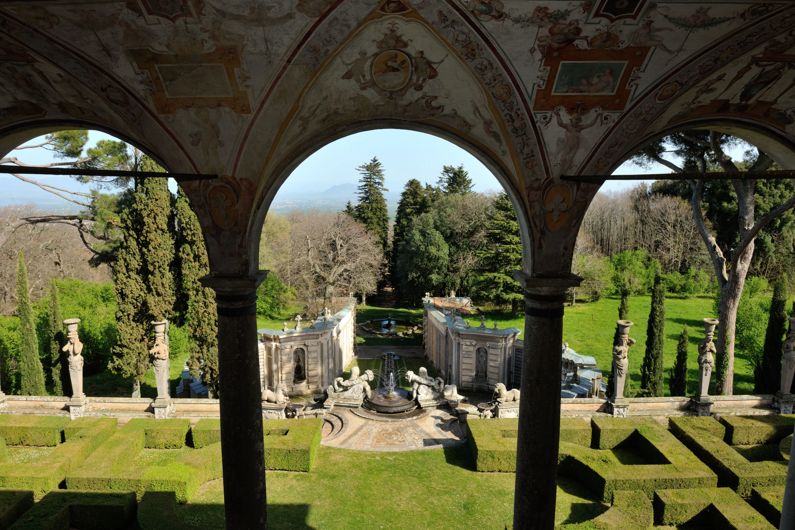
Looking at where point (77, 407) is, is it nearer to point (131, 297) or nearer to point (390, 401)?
point (131, 297)

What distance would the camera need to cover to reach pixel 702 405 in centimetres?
1472

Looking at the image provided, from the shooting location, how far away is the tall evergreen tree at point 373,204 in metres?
40.8

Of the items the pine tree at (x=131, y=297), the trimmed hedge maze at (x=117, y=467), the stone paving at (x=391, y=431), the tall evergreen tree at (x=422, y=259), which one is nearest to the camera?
the trimmed hedge maze at (x=117, y=467)

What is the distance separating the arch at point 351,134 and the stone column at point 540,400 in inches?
14.9

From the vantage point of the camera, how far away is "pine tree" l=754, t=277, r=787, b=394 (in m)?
15.9

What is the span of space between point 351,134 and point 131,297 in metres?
15.1

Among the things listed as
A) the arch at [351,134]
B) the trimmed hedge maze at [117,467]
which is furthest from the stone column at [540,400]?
the trimmed hedge maze at [117,467]

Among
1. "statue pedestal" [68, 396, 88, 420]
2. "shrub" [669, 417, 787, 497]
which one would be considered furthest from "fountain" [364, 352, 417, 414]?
"statue pedestal" [68, 396, 88, 420]

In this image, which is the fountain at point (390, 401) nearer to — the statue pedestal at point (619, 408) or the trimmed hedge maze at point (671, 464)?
the trimmed hedge maze at point (671, 464)

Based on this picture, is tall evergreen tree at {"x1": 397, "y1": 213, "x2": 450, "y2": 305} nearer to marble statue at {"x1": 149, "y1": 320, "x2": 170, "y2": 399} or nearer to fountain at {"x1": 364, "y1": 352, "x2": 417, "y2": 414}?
fountain at {"x1": 364, "y1": 352, "x2": 417, "y2": 414}

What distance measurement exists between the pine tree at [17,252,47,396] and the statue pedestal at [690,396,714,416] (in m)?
22.6

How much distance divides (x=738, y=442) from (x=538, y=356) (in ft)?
39.2

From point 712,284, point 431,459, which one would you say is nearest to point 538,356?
point 431,459

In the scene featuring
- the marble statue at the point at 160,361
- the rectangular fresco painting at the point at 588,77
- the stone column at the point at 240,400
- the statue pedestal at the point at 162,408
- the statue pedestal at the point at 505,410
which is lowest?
the statue pedestal at the point at 505,410
